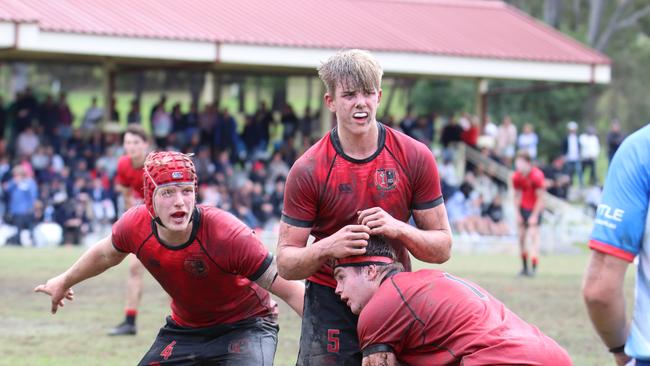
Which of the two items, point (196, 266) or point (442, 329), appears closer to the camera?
point (442, 329)

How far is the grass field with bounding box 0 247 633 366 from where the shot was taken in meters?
9.65

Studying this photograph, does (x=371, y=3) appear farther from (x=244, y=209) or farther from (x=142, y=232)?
(x=142, y=232)

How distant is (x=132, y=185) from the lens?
37.0 ft

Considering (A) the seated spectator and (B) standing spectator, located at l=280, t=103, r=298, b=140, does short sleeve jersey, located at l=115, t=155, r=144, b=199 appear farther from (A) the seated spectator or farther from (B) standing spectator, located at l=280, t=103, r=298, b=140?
(A) the seated spectator

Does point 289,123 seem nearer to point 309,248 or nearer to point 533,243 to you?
point 533,243

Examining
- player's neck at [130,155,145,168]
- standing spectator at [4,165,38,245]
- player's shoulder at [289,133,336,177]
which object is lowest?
standing spectator at [4,165,38,245]

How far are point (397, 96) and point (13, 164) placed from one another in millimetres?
15556

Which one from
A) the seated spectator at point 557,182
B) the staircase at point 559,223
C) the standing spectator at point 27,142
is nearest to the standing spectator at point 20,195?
the standing spectator at point 27,142

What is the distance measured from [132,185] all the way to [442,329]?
737cm

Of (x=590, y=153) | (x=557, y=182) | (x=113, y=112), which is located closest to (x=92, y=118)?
(x=113, y=112)

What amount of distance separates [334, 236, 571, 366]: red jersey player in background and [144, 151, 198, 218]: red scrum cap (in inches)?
61.8

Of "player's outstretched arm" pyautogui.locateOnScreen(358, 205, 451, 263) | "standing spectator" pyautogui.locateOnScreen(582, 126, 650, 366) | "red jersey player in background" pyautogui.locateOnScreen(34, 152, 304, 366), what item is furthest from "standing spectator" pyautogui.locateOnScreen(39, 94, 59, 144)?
"standing spectator" pyautogui.locateOnScreen(582, 126, 650, 366)

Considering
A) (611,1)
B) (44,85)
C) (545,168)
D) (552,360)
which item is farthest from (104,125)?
(611,1)

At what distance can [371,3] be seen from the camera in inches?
1210
